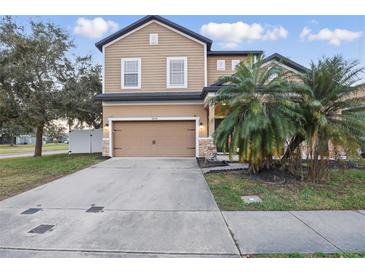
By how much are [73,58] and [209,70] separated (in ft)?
30.3

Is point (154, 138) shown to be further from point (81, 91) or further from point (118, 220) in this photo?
point (118, 220)

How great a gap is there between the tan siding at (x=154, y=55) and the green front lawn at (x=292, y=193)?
7.54 meters

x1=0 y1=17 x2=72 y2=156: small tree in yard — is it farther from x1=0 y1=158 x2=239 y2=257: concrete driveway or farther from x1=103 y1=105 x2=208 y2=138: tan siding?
x1=0 y1=158 x2=239 y2=257: concrete driveway

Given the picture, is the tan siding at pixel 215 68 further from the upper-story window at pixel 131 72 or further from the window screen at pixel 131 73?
the window screen at pixel 131 73

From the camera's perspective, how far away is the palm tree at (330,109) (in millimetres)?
7793

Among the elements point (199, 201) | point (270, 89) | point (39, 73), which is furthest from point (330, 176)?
point (39, 73)

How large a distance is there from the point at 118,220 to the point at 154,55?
461 inches

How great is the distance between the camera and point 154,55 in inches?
595

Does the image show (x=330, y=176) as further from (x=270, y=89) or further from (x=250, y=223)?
(x=250, y=223)

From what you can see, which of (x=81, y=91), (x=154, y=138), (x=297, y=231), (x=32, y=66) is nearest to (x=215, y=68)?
(x=154, y=138)

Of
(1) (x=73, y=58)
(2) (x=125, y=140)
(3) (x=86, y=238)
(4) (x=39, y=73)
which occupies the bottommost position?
(3) (x=86, y=238)

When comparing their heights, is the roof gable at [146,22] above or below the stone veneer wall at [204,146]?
above

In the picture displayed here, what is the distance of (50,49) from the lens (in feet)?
53.9

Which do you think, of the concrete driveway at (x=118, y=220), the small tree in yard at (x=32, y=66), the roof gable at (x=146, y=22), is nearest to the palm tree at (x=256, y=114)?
the concrete driveway at (x=118, y=220)
